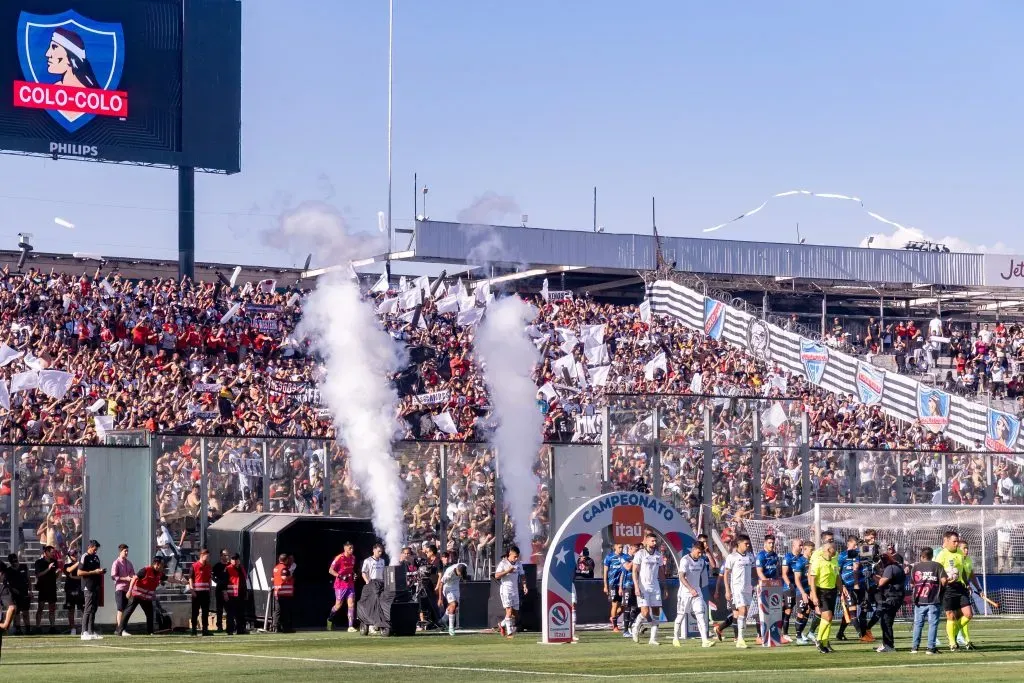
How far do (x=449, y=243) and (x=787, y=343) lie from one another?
559 inches

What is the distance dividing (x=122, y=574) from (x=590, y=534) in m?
8.41

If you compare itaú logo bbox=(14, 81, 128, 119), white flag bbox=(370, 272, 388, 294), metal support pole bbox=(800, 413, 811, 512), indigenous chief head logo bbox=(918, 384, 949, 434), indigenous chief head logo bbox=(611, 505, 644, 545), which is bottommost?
indigenous chief head logo bbox=(611, 505, 644, 545)

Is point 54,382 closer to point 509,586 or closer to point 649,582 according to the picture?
point 509,586

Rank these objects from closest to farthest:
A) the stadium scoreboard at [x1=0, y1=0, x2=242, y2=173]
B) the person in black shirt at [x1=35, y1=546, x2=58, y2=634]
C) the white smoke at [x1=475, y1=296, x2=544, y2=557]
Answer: the person in black shirt at [x1=35, y1=546, x2=58, y2=634] < the white smoke at [x1=475, y1=296, x2=544, y2=557] < the stadium scoreboard at [x1=0, y1=0, x2=242, y2=173]

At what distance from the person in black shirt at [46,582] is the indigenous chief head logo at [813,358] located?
27.1 meters

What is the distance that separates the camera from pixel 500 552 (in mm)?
31219

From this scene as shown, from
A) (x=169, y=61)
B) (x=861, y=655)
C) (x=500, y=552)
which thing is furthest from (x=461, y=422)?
(x=861, y=655)

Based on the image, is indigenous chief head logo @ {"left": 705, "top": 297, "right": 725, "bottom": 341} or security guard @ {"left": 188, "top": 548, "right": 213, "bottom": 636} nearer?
security guard @ {"left": 188, "top": 548, "right": 213, "bottom": 636}

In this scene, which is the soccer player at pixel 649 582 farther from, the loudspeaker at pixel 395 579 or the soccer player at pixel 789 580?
the loudspeaker at pixel 395 579

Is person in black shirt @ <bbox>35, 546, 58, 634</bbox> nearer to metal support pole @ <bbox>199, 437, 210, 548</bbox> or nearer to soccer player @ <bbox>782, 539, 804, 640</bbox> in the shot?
metal support pole @ <bbox>199, 437, 210, 548</bbox>

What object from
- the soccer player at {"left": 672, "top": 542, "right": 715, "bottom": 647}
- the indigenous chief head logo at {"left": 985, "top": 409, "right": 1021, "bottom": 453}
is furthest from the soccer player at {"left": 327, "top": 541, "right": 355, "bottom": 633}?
the indigenous chief head logo at {"left": 985, "top": 409, "right": 1021, "bottom": 453}

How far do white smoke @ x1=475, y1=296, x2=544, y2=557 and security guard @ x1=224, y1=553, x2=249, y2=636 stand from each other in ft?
18.4

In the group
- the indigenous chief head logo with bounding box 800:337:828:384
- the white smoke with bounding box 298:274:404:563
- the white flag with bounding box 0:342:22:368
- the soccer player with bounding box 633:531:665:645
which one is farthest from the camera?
the indigenous chief head logo with bounding box 800:337:828:384

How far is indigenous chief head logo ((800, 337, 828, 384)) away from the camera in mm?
48188
